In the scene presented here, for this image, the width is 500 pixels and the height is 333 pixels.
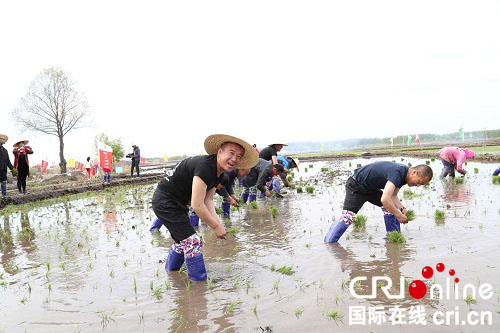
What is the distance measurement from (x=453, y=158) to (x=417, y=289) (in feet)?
33.0

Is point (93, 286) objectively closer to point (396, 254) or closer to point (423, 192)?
point (396, 254)

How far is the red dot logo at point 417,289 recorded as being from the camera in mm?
3504

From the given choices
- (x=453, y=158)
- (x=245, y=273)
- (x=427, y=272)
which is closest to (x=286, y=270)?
(x=245, y=273)

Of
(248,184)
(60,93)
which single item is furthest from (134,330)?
(60,93)

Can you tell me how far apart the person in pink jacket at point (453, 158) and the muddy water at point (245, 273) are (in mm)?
4323

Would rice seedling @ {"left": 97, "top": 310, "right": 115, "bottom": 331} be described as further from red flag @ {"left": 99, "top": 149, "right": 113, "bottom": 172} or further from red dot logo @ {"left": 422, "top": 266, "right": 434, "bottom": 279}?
red flag @ {"left": 99, "top": 149, "right": 113, "bottom": 172}

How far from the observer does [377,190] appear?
5645 millimetres

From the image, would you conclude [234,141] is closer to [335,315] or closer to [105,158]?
[335,315]

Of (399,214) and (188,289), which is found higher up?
(399,214)

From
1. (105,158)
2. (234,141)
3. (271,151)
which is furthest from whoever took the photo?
(105,158)

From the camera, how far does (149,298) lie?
12.7 feet

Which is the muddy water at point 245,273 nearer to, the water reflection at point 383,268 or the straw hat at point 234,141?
the water reflection at point 383,268

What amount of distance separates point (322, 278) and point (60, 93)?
39724 millimetres

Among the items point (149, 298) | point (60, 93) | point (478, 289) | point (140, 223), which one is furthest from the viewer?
point (60, 93)
